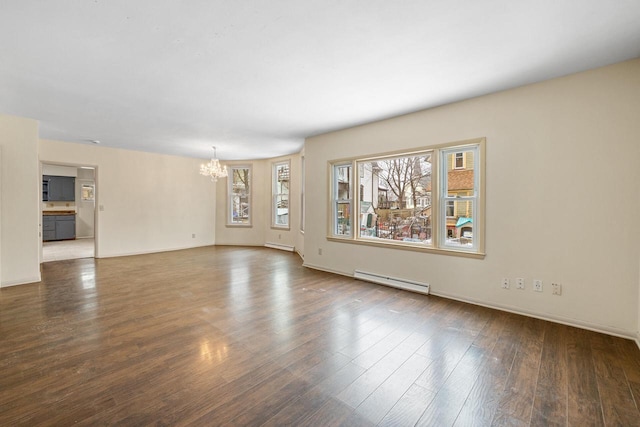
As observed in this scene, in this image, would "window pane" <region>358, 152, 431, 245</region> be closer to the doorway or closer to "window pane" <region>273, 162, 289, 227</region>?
"window pane" <region>273, 162, 289, 227</region>

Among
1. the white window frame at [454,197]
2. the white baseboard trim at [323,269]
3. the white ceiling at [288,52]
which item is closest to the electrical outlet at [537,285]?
the white window frame at [454,197]

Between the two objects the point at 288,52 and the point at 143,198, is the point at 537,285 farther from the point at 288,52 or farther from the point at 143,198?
the point at 143,198

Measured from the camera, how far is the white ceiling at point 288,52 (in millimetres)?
1954

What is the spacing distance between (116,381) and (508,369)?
2.92m

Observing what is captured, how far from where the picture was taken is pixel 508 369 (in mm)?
2113

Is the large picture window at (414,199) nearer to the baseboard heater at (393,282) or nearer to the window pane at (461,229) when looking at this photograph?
the window pane at (461,229)

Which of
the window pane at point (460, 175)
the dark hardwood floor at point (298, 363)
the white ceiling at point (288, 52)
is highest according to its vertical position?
the white ceiling at point (288, 52)

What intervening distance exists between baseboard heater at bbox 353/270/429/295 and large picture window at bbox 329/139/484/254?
0.53m

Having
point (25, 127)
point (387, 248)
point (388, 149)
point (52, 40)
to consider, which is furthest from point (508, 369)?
point (25, 127)

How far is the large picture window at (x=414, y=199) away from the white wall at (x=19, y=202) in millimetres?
4948

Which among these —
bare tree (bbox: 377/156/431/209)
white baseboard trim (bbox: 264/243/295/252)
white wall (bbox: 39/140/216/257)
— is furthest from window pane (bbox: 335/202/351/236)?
white wall (bbox: 39/140/216/257)

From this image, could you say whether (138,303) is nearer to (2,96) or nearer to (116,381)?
(116,381)

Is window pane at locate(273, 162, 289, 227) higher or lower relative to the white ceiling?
lower

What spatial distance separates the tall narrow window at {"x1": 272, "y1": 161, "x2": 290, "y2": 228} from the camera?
784cm
